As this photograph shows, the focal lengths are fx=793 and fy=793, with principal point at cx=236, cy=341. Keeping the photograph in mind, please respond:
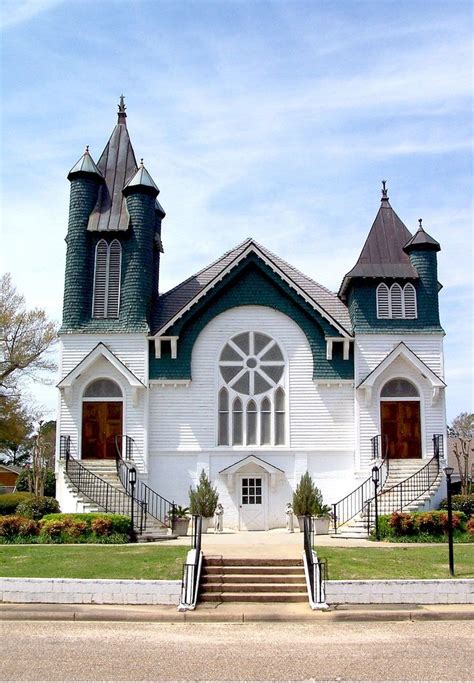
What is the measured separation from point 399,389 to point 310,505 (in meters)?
6.03

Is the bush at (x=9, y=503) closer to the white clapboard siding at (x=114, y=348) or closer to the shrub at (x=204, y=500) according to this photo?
the white clapboard siding at (x=114, y=348)

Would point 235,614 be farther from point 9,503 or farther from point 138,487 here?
point 9,503

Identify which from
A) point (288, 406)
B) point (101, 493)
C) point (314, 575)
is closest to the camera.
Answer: point (314, 575)

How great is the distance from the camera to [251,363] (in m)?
29.5

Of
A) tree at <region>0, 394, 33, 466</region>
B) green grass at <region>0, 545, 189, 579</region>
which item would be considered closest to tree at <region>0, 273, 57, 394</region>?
tree at <region>0, 394, 33, 466</region>

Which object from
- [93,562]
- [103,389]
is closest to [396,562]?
[93,562]

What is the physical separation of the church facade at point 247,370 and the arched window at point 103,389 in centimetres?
4

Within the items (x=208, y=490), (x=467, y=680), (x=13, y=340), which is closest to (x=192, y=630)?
(x=467, y=680)

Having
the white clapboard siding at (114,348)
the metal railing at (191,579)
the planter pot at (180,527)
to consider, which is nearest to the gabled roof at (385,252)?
the white clapboard siding at (114,348)

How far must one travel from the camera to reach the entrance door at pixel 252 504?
27.8m

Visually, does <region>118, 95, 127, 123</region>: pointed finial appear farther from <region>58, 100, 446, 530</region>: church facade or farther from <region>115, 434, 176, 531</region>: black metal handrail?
<region>115, 434, 176, 531</region>: black metal handrail

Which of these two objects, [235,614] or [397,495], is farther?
[397,495]

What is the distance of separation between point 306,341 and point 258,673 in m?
20.1

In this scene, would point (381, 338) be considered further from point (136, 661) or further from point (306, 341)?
point (136, 661)
